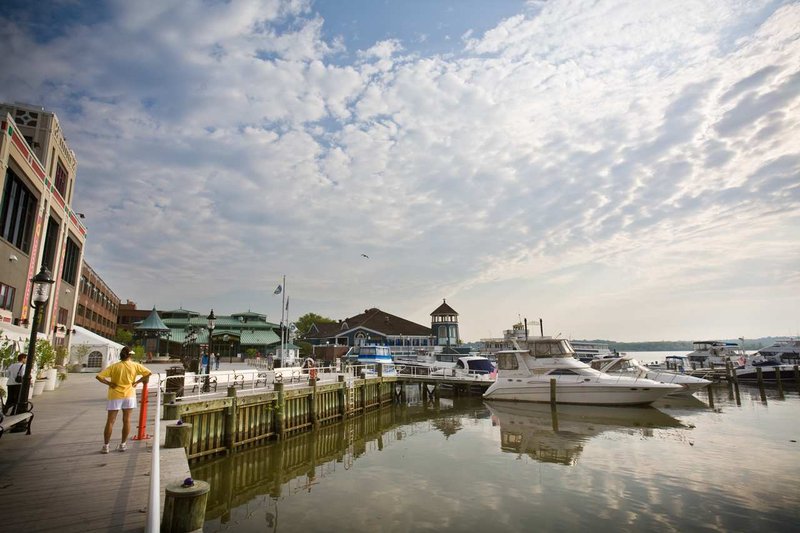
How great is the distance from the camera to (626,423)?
943 inches

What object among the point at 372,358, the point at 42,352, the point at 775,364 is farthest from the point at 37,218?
the point at 775,364

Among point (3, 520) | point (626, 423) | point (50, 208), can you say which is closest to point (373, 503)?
point (3, 520)

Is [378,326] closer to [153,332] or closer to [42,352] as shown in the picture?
[153,332]

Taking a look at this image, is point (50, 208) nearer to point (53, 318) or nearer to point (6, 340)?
point (53, 318)

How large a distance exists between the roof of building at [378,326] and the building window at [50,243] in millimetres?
44926

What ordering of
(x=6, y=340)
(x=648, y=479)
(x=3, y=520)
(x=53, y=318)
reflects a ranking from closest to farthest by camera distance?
(x=3, y=520) < (x=648, y=479) < (x=6, y=340) < (x=53, y=318)

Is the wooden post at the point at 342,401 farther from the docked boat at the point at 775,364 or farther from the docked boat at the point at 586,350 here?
the docked boat at the point at 586,350

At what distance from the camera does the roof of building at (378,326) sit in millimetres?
70625

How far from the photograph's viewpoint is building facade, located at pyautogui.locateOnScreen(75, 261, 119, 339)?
5769 cm

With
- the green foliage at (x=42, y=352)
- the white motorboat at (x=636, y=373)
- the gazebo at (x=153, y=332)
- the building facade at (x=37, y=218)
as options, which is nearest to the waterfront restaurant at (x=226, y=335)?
the gazebo at (x=153, y=332)

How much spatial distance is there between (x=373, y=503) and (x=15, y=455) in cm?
814

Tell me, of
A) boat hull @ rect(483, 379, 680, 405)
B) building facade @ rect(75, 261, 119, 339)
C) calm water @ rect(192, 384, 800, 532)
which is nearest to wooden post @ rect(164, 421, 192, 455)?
calm water @ rect(192, 384, 800, 532)

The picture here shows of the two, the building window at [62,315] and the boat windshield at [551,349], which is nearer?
the building window at [62,315]

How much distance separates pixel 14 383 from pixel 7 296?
10.2 m
